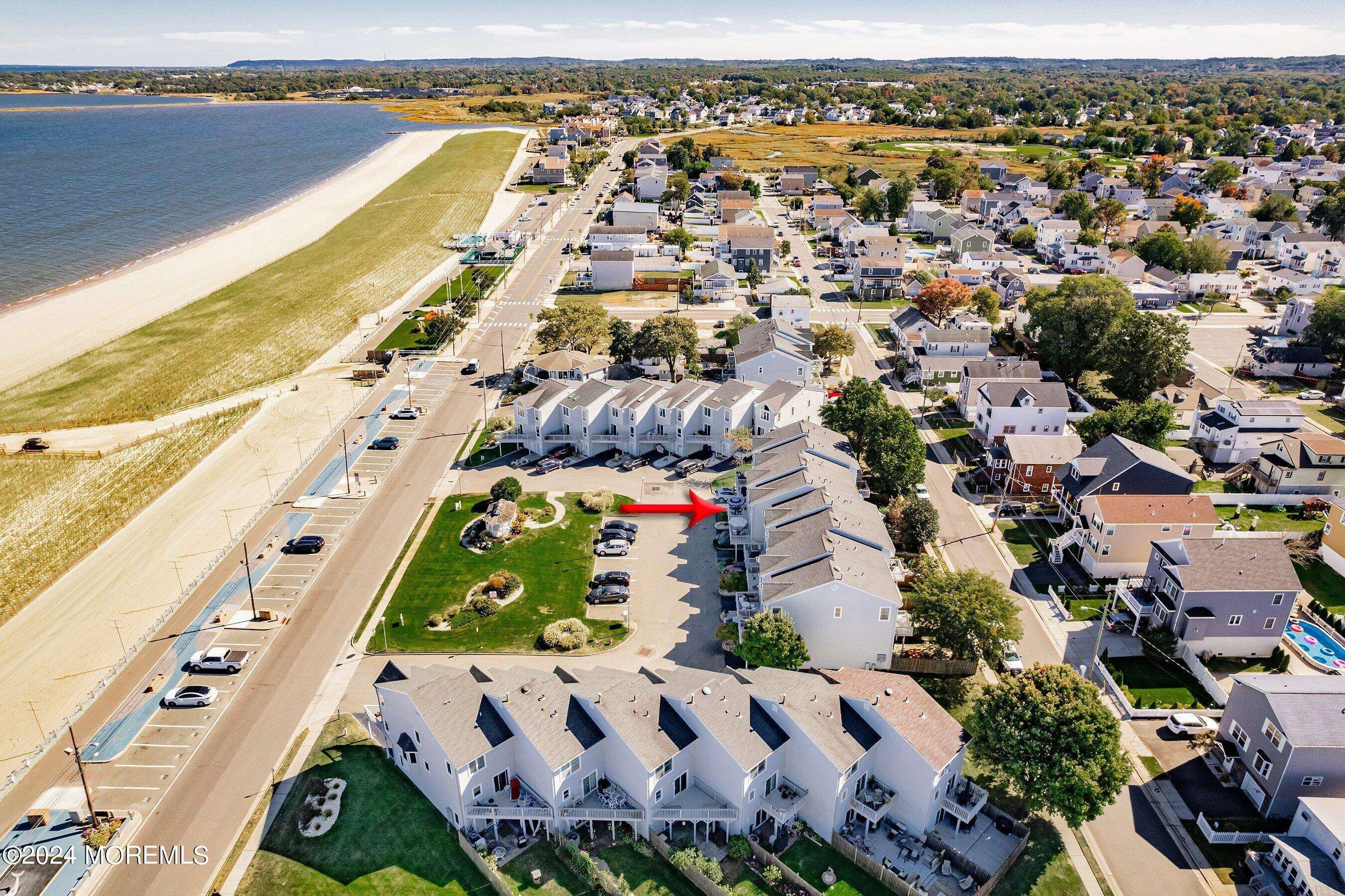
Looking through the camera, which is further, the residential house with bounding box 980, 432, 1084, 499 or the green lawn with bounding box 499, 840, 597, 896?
the residential house with bounding box 980, 432, 1084, 499

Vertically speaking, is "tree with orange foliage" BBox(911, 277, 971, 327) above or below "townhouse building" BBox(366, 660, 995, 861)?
above

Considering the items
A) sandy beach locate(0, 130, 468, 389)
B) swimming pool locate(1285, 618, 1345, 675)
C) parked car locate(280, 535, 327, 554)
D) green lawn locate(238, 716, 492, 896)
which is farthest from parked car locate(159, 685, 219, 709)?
sandy beach locate(0, 130, 468, 389)

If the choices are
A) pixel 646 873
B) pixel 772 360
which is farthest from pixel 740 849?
pixel 772 360

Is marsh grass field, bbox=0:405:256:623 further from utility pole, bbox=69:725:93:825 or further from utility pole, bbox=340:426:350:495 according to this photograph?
→ utility pole, bbox=69:725:93:825

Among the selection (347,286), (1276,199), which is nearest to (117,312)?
(347,286)

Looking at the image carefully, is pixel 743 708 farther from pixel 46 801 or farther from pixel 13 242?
pixel 13 242

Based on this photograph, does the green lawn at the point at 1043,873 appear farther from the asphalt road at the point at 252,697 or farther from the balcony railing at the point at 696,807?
the asphalt road at the point at 252,697

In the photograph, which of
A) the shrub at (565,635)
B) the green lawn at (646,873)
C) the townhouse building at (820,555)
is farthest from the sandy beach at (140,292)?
the green lawn at (646,873)
